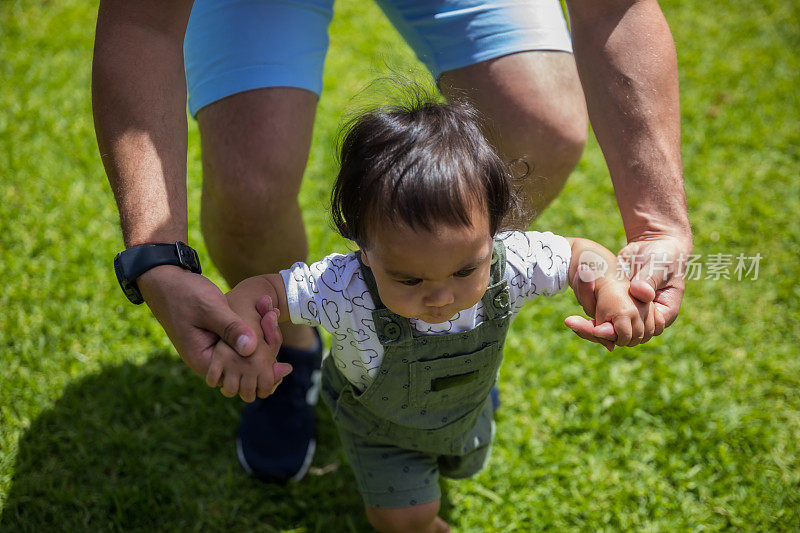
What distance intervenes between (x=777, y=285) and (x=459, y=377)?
218 centimetres

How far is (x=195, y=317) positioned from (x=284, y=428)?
1111mm

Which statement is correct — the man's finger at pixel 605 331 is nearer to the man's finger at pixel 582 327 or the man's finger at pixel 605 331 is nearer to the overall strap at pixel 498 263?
the man's finger at pixel 582 327

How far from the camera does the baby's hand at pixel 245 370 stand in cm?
148

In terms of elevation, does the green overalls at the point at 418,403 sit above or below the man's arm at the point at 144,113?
below

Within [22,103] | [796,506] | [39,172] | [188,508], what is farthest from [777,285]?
[22,103]

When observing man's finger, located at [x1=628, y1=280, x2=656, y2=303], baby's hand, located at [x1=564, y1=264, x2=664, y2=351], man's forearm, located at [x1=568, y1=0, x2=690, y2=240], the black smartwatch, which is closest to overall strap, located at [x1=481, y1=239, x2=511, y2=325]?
baby's hand, located at [x1=564, y1=264, x2=664, y2=351]

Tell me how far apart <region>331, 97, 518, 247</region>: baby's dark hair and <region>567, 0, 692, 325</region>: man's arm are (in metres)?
0.44

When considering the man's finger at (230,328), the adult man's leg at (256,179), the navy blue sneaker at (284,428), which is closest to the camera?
the man's finger at (230,328)

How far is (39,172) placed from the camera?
3555 millimetres

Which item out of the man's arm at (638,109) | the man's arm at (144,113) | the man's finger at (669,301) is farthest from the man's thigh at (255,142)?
the man's finger at (669,301)

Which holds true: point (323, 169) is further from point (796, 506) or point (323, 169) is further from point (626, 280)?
point (796, 506)

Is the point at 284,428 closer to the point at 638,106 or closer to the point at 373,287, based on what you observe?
the point at 373,287

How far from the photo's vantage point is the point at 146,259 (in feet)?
5.26

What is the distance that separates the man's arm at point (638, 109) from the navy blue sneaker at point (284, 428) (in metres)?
1.33
